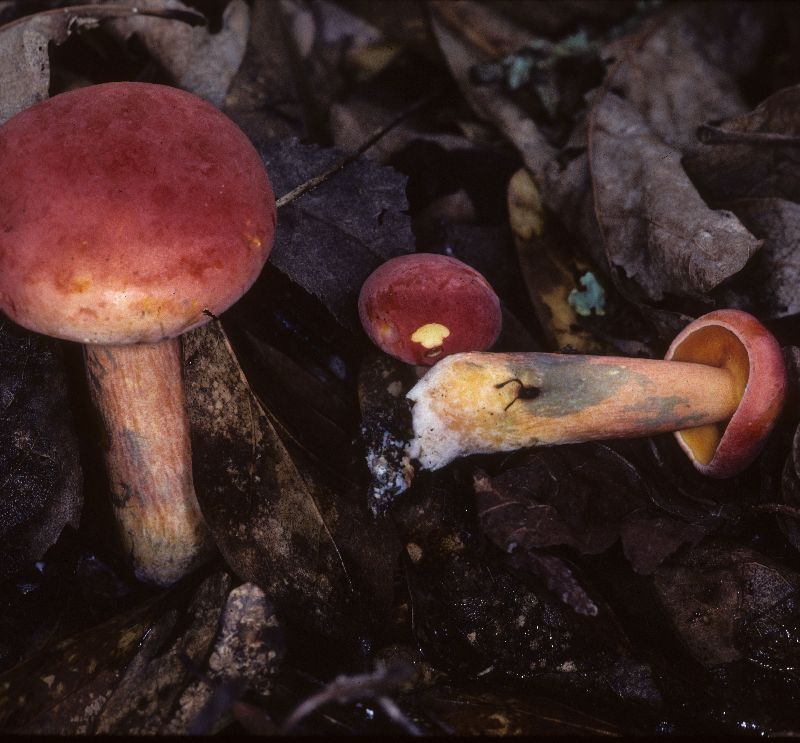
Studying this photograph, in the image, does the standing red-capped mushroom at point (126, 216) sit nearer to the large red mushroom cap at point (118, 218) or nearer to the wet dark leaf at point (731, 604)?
the large red mushroom cap at point (118, 218)

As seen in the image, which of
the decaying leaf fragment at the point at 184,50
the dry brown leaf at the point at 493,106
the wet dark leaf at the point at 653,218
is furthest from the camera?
the dry brown leaf at the point at 493,106

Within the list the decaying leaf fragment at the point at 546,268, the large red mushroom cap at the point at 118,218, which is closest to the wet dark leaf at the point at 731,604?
the decaying leaf fragment at the point at 546,268

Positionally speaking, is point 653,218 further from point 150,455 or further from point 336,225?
point 150,455

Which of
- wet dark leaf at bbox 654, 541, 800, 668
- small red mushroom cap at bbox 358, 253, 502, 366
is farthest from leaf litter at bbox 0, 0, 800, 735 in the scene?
small red mushroom cap at bbox 358, 253, 502, 366

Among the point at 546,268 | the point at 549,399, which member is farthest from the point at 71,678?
the point at 546,268

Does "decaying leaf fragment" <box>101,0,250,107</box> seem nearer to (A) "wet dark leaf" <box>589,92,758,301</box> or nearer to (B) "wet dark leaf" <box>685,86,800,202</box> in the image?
(A) "wet dark leaf" <box>589,92,758,301</box>

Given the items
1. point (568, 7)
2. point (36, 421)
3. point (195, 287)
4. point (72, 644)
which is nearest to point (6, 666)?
point (72, 644)
